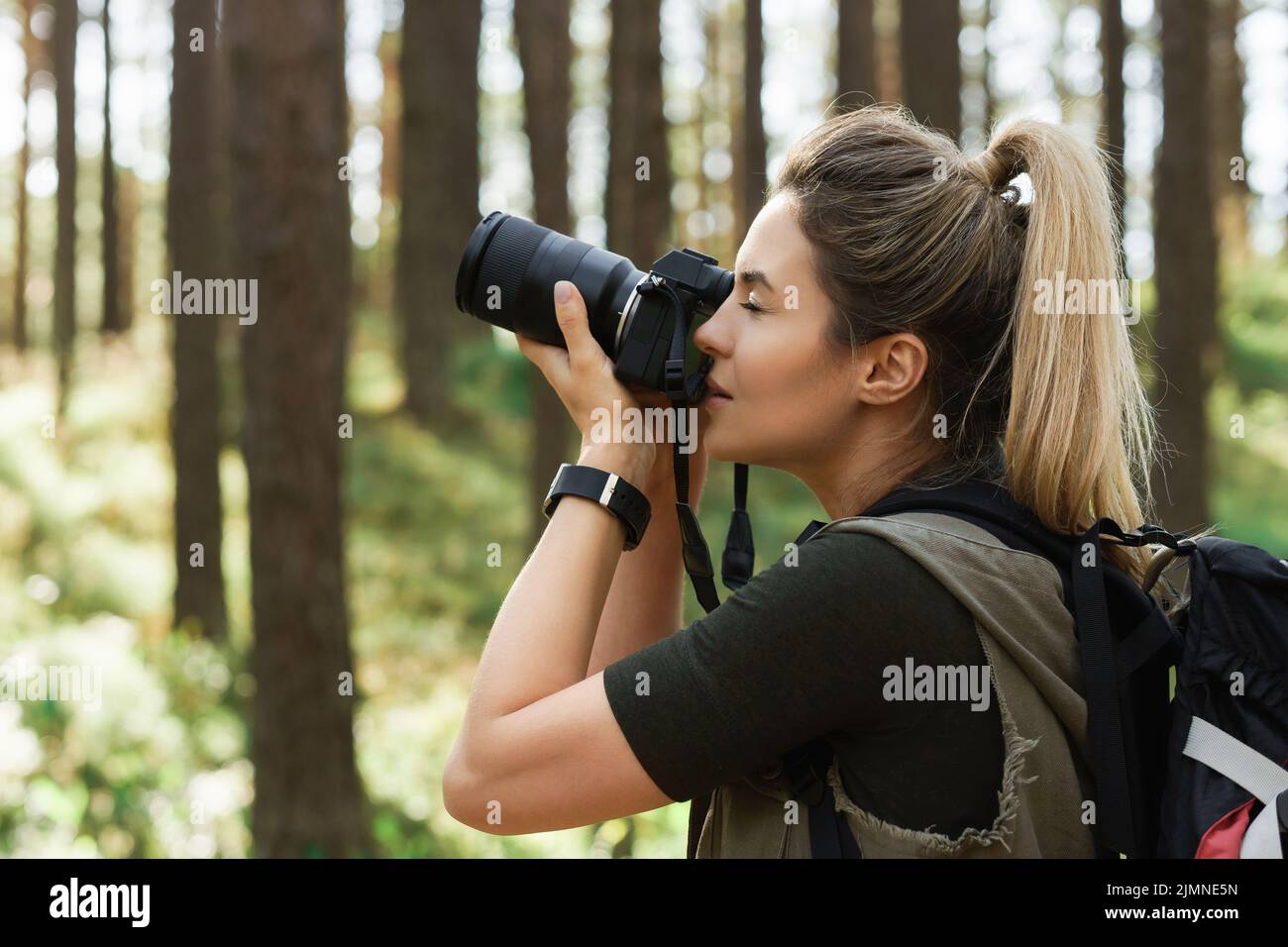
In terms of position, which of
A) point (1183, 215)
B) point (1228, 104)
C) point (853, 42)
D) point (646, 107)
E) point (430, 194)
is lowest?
point (1183, 215)

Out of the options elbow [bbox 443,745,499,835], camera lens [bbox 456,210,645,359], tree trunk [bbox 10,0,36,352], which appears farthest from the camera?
tree trunk [bbox 10,0,36,352]

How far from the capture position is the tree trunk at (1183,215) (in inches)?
285

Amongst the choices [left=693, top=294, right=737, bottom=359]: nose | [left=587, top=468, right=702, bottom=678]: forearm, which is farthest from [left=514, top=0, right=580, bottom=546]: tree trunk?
[left=693, top=294, right=737, bottom=359]: nose

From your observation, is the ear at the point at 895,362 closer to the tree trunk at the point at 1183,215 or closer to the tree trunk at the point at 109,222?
the tree trunk at the point at 1183,215

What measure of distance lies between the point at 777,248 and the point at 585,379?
340mm

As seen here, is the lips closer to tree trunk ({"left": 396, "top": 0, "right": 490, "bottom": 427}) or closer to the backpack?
the backpack

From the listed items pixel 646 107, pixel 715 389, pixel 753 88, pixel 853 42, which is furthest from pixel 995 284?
pixel 853 42

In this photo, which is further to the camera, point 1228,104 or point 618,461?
point 1228,104

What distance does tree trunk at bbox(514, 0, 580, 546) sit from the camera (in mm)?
9500

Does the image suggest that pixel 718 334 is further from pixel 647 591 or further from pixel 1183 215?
pixel 1183 215

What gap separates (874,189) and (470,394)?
13.4 meters

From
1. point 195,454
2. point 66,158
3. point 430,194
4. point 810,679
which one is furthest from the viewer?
point 66,158

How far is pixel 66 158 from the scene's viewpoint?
18625 millimetres

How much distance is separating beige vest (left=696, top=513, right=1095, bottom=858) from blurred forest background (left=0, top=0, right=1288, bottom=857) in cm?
Answer: 74
